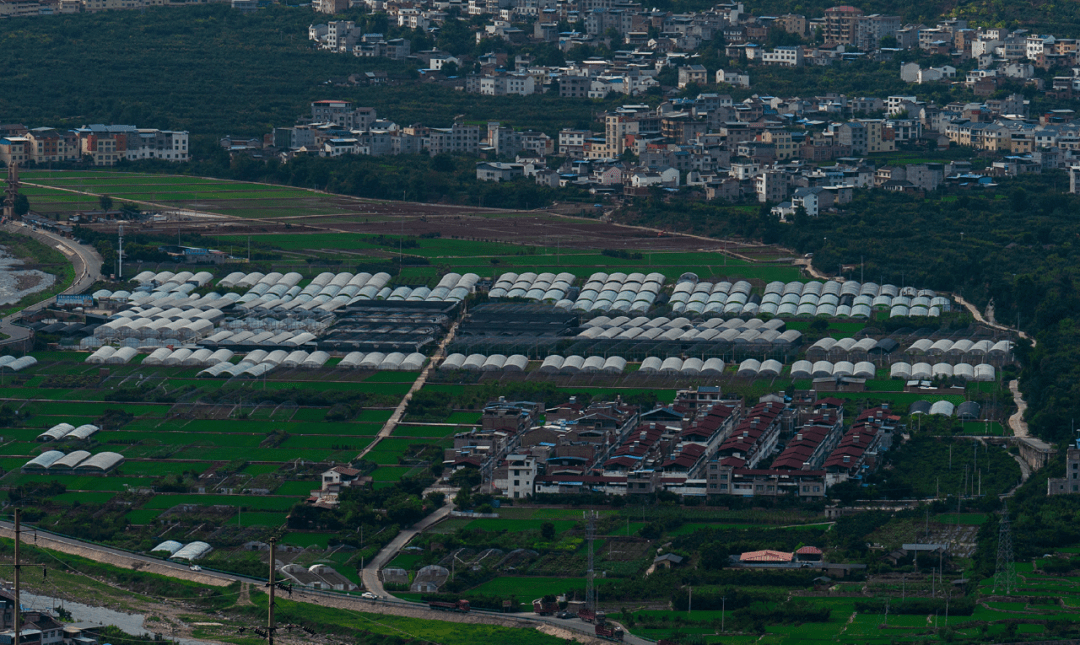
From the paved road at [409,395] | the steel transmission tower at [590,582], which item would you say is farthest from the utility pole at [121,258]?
the steel transmission tower at [590,582]

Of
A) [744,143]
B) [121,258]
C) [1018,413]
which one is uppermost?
[744,143]

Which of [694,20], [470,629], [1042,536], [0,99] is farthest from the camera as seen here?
[694,20]

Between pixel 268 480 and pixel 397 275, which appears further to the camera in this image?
pixel 397 275

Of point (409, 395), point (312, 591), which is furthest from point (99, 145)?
point (312, 591)

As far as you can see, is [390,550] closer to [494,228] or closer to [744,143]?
[494,228]

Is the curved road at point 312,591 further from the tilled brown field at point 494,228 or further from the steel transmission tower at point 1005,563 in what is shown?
the tilled brown field at point 494,228

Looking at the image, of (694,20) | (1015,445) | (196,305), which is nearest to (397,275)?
(196,305)

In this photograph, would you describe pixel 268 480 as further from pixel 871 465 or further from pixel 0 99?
pixel 0 99
